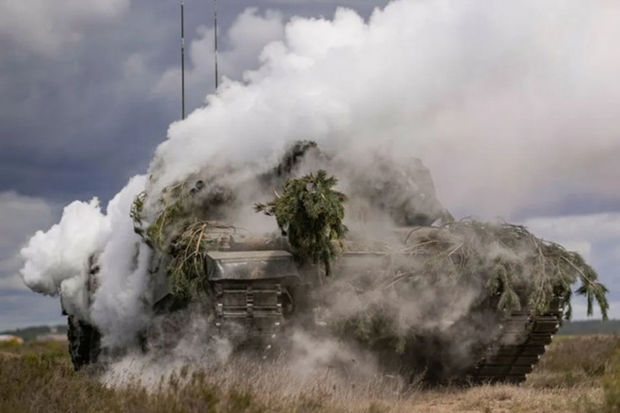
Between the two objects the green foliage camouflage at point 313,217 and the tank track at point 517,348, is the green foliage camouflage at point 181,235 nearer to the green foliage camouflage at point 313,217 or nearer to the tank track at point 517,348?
the green foliage camouflage at point 313,217

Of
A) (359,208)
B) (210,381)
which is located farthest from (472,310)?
(210,381)

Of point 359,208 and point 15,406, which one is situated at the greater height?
point 359,208

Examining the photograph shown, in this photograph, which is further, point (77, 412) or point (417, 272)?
point (417, 272)

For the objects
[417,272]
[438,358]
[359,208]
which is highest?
[359,208]

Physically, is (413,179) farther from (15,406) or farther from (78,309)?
(15,406)

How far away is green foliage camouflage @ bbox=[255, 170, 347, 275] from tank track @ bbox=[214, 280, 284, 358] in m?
0.61

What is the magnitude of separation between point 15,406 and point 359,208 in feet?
20.9

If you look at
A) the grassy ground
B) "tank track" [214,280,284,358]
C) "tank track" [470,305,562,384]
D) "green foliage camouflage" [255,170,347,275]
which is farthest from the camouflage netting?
the grassy ground

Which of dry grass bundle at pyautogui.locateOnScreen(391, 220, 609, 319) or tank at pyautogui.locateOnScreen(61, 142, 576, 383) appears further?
dry grass bundle at pyautogui.locateOnScreen(391, 220, 609, 319)

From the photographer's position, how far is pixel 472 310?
12773mm

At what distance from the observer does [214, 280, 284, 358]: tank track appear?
1148cm

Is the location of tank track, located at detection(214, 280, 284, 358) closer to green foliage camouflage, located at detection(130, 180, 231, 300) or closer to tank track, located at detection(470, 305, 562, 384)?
Answer: green foliage camouflage, located at detection(130, 180, 231, 300)

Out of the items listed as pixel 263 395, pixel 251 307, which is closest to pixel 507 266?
pixel 251 307

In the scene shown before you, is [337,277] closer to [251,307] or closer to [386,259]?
[386,259]
